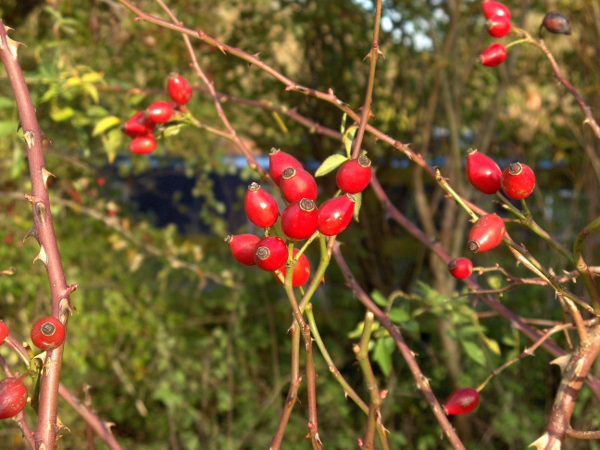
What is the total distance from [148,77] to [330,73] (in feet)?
2.94

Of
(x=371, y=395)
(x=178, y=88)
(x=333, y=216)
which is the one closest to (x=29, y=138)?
(x=333, y=216)

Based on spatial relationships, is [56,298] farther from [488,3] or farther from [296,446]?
[296,446]

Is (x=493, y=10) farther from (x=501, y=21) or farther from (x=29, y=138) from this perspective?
(x=29, y=138)

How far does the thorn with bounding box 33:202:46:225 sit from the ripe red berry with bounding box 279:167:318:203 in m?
0.25

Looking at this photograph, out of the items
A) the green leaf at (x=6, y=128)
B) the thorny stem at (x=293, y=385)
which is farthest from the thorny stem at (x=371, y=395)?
the green leaf at (x=6, y=128)

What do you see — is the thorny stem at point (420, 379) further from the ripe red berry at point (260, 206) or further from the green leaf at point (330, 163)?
the ripe red berry at point (260, 206)

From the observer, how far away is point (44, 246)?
28.2 inches

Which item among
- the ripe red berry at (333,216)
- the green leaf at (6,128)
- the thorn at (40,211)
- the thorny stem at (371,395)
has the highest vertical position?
the ripe red berry at (333,216)

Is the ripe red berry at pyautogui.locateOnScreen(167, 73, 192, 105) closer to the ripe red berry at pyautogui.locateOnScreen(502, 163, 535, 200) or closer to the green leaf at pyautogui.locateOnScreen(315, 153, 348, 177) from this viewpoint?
the green leaf at pyautogui.locateOnScreen(315, 153, 348, 177)

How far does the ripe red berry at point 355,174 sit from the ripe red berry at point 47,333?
0.33 m

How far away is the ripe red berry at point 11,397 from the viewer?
25.0 inches

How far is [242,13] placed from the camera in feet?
11.0

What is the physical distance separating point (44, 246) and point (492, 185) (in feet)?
1.77

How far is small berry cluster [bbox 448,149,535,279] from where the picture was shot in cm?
78
